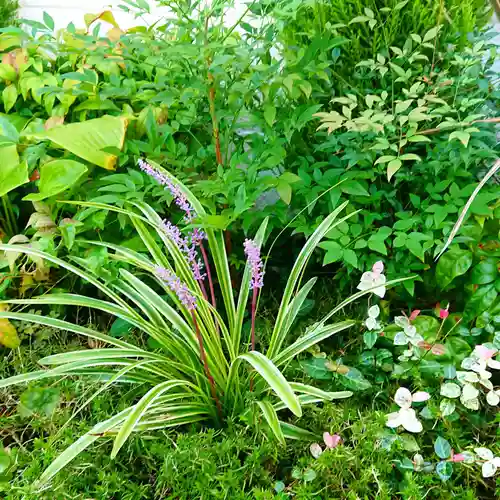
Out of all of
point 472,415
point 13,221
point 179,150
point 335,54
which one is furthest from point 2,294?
point 472,415

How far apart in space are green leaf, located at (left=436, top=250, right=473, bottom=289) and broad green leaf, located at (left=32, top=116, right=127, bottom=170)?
981 mm

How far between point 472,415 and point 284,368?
454mm

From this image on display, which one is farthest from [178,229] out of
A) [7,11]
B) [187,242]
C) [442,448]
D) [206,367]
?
[7,11]

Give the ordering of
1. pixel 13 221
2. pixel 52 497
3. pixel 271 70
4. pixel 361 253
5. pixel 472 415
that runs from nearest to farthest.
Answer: pixel 52 497 → pixel 472 415 → pixel 271 70 → pixel 361 253 → pixel 13 221

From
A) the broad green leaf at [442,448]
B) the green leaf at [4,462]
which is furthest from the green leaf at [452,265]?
the green leaf at [4,462]

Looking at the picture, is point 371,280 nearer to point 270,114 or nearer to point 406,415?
point 406,415

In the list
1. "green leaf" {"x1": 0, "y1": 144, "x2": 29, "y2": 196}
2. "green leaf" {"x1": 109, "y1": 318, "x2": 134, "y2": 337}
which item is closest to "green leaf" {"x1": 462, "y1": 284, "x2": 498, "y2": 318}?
"green leaf" {"x1": 109, "y1": 318, "x2": 134, "y2": 337}

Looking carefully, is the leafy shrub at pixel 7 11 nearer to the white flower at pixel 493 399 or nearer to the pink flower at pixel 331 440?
the pink flower at pixel 331 440

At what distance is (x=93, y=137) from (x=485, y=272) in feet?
3.87

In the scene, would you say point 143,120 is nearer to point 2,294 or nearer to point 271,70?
point 271,70

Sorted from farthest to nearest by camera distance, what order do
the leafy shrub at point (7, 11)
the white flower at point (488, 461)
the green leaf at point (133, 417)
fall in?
1. the leafy shrub at point (7, 11)
2. the white flower at point (488, 461)
3. the green leaf at point (133, 417)

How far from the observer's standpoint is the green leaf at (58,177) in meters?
1.53

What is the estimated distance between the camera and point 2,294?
5.22 ft

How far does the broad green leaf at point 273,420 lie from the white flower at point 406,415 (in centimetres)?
26
